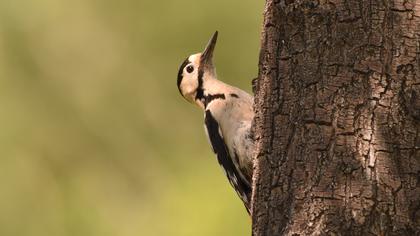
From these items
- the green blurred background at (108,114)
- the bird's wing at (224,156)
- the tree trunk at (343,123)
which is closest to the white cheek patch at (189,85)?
the bird's wing at (224,156)

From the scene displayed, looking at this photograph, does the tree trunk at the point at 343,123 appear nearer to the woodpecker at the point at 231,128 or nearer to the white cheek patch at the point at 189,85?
the woodpecker at the point at 231,128

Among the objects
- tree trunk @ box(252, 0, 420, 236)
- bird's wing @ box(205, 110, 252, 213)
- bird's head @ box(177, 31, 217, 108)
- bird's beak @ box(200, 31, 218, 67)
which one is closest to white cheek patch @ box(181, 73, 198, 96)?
bird's head @ box(177, 31, 217, 108)

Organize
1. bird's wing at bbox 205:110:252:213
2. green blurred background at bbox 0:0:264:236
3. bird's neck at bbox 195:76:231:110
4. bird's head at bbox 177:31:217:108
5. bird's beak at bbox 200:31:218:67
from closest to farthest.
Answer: bird's wing at bbox 205:110:252:213
bird's neck at bbox 195:76:231:110
bird's head at bbox 177:31:217:108
bird's beak at bbox 200:31:218:67
green blurred background at bbox 0:0:264:236

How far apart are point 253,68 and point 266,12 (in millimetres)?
5636

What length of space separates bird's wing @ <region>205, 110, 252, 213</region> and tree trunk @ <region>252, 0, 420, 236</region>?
1.74m

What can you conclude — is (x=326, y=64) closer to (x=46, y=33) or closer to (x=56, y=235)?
(x=56, y=235)

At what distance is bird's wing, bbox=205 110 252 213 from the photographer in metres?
5.93

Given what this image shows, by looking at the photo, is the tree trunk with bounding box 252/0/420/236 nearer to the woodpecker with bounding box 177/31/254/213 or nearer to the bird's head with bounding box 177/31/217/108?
the woodpecker with bounding box 177/31/254/213

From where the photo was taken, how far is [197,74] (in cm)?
641

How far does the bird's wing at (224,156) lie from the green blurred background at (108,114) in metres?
3.87

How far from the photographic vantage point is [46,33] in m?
11.3

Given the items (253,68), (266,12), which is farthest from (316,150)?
Answer: (253,68)

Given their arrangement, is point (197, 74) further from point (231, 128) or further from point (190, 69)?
point (231, 128)

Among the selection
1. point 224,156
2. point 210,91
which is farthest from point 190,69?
point 224,156
